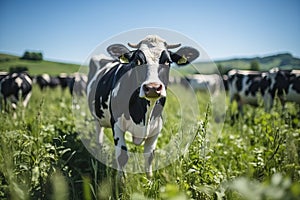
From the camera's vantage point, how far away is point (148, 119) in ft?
10.6

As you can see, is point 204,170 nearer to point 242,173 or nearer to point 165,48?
point 242,173

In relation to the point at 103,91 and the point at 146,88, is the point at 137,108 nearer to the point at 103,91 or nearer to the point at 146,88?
the point at 146,88

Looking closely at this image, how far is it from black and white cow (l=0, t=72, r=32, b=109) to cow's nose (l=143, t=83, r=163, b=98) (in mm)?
7258

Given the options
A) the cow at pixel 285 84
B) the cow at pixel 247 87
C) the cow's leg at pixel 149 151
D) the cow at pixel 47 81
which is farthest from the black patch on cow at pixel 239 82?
the cow at pixel 47 81

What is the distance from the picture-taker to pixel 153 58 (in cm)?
298

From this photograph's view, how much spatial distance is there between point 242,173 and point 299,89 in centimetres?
691

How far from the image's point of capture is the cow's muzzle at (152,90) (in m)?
2.67

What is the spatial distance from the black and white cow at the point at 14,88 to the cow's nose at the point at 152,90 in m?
7.26

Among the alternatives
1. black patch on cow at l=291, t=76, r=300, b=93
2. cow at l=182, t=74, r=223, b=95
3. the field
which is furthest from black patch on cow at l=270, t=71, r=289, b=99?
cow at l=182, t=74, r=223, b=95

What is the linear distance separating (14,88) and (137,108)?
7156 millimetres

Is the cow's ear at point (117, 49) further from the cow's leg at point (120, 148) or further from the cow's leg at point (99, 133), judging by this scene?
the cow's leg at point (99, 133)

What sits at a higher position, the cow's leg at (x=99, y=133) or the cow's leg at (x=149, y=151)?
the cow's leg at (x=149, y=151)

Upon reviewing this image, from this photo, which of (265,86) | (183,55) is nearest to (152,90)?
(183,55)

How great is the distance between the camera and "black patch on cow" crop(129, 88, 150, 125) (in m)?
3.20
